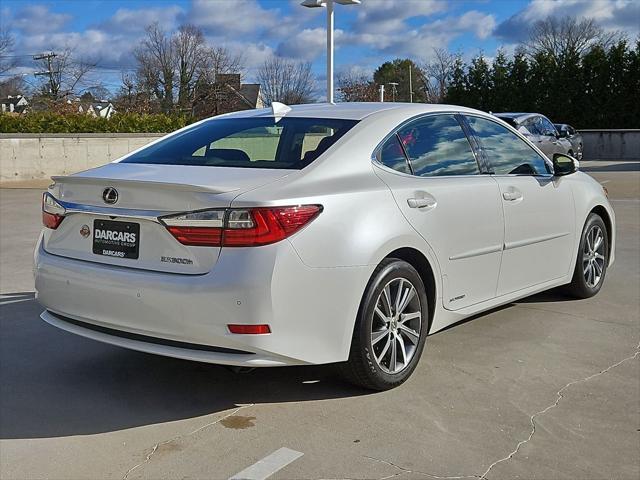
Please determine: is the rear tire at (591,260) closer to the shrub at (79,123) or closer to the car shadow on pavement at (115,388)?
the car shadow on pavement at (115,388)

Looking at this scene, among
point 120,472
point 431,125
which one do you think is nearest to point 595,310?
point 431,125

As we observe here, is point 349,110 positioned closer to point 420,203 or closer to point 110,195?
point 420,203

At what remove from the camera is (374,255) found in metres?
3.98

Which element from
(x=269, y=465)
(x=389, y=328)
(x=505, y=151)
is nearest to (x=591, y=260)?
(x=505, y=151)

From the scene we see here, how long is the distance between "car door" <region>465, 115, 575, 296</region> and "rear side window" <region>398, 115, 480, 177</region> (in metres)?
0.21

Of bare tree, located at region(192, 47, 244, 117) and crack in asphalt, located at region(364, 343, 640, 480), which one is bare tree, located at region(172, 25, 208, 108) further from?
crack in asphalt, located at region(364, 343, 640, 480)

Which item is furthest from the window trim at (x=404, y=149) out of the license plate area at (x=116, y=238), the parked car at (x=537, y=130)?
the parked car at (x=537, y=130)

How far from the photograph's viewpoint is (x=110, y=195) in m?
3.93

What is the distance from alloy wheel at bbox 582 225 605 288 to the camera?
6.25 m

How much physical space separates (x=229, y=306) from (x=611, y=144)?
30.3 m

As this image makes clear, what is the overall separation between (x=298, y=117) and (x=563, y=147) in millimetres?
17279

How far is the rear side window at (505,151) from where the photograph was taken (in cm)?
527

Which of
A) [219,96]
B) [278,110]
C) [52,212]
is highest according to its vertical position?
[219,96]

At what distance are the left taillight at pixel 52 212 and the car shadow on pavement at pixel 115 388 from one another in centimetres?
95
